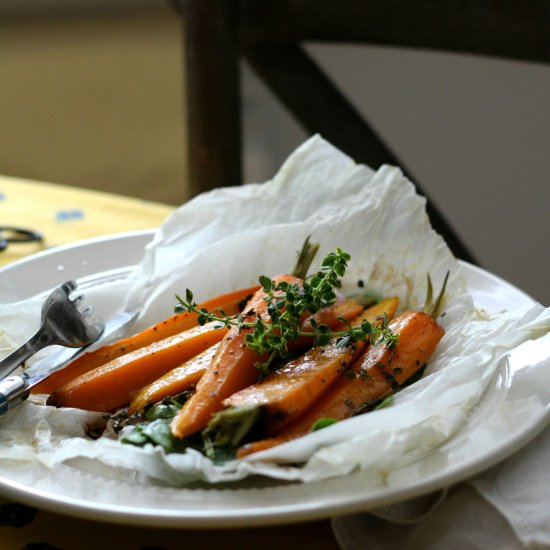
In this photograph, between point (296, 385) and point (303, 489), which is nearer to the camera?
point (303, 489)

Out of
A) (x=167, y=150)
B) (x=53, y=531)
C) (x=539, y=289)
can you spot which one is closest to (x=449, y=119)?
(x=539, y=289)

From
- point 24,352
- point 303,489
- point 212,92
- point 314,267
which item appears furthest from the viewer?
point 212,92

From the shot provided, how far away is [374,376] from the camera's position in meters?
0.88

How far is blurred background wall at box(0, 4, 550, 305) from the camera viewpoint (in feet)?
9.71

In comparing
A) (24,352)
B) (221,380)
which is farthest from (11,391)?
(221,380)

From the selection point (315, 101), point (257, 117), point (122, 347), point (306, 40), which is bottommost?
point (257, 117)

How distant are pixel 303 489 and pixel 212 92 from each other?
1.50 metres

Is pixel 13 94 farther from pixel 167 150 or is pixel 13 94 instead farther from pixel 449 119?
pixel 449 119

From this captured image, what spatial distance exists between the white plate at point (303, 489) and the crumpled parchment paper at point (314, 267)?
0.02 metres

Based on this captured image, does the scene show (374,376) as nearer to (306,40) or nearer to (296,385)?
(296,385)

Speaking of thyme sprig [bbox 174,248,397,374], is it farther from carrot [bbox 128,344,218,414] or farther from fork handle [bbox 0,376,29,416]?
fork handle [bbox 0,376,29,416]

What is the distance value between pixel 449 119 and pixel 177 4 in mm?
1280

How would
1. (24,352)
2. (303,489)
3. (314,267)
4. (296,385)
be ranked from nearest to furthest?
(303,489) → (296,385) → (24,352) → (314,267)

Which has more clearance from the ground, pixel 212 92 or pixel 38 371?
pixel 212 92
